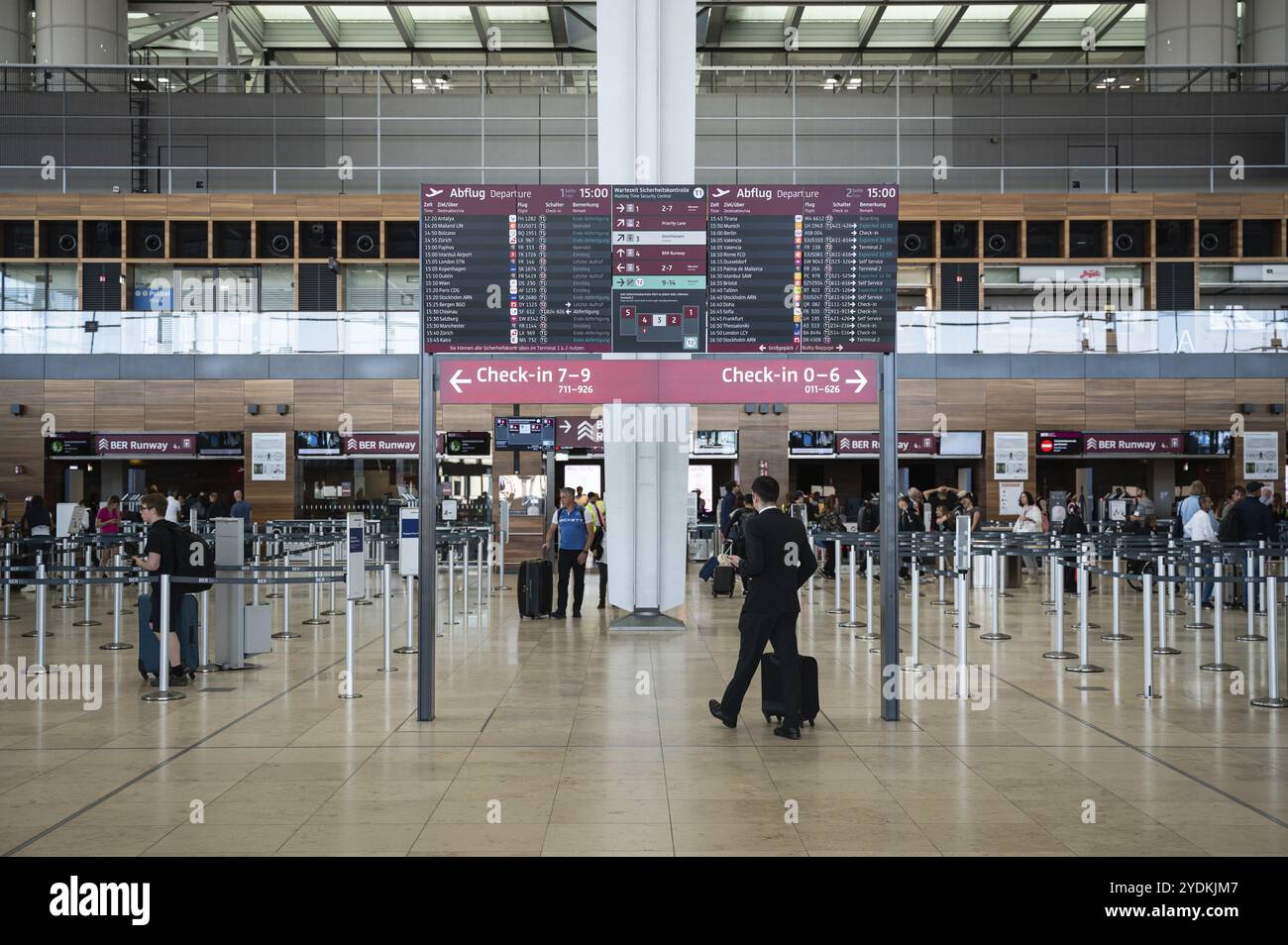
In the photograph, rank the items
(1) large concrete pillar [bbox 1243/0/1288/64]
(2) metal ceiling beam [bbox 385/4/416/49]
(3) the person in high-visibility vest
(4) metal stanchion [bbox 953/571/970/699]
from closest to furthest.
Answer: (4) metal stanchion [bbox 953/571/970/699]
(3) the person in high-visibility vest
(1) large concrete pillar [bbox 1243/0/1288/64]
(2) metal ceiling beam [bbox 385/4/416/49]

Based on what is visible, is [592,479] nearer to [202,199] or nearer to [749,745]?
[202,199]

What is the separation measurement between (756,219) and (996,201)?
2179 centimetres

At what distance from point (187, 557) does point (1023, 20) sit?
31.9 meters

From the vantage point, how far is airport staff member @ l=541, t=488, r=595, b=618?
53.3ft

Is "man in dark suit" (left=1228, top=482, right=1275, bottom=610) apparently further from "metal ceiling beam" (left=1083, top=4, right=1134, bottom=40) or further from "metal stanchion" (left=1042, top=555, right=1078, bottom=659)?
"metal ceiling beam" (left=1083, top=4, right=1134, bottom=40)

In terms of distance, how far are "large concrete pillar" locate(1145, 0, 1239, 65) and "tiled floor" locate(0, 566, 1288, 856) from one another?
79.0ft

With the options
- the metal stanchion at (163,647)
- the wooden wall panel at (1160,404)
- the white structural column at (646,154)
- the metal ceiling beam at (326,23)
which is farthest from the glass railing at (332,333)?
the metal stanchion at (163,647)

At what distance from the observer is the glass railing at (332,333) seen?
28.8 m

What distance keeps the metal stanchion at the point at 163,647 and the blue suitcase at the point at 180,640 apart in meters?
0.15

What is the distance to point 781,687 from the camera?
8805 mm

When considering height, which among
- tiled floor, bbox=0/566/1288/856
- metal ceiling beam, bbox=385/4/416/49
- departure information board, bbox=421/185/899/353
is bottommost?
tiled floor, bbox=0/566/1288/856

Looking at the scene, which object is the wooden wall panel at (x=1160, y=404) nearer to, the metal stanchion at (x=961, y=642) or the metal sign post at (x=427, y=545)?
the metal stanchion at (x=961, y=642)

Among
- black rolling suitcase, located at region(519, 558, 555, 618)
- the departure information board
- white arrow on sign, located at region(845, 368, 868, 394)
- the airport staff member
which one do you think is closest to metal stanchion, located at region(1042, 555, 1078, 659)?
white arrow on sign, located at region(845, 368, 868, 394)
